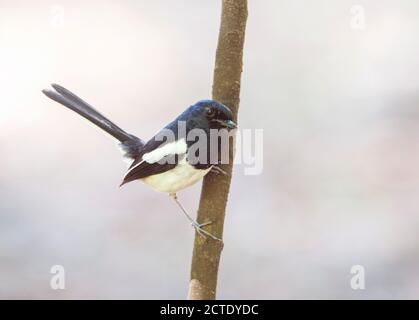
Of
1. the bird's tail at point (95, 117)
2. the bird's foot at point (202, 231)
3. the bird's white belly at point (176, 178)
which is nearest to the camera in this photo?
the bird's foot at point (202, 231)

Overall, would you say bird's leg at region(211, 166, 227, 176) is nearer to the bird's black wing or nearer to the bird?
the bird

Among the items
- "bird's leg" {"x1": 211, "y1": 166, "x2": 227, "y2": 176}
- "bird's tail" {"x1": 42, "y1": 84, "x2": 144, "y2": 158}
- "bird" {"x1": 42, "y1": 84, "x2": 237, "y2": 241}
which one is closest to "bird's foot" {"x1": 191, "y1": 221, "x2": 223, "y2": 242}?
"bird" {"x1": 42, "y1": 84, "x2": 237, "y2": 241}

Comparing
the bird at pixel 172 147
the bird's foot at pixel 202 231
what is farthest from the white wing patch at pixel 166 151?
the bird's foot at pixel 202 231

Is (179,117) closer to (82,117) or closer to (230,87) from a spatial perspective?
(230,87)

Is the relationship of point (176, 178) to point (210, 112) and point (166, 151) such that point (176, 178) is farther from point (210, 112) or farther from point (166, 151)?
point (210, 112)

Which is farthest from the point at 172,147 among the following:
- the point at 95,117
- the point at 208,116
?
the point at 95,117

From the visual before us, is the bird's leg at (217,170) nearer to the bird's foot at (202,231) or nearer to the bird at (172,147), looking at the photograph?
the bird at (172,147)
